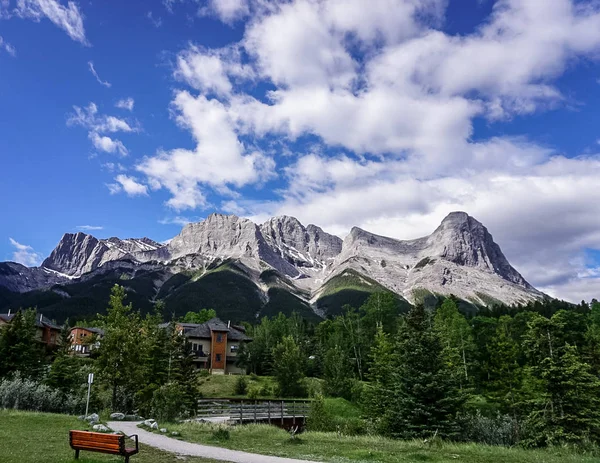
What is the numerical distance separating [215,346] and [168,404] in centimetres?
5496

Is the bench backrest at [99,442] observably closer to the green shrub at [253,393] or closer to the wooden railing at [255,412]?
the wooden railing at [255,412]

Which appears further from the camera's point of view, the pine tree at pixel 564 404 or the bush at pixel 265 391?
the bush at pixel 265 391

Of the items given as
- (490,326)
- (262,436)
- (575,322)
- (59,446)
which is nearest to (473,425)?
(262,436)

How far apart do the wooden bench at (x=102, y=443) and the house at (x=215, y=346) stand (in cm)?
6864

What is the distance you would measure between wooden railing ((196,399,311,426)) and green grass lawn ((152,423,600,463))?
1039cm

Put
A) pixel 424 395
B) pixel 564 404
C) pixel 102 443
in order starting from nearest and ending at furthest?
1. pixel 102 443
2. pixel 564 404
3. pixel 424 395

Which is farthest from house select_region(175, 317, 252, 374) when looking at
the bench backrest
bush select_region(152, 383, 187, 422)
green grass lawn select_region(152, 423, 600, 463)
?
the bench backrest

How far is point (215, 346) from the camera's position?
81.4 m

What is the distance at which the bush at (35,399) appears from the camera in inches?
1129

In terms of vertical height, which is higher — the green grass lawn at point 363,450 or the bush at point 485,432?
the green grass lawn at point 363,450

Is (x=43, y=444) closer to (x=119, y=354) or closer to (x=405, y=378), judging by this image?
(x=119, y=354)

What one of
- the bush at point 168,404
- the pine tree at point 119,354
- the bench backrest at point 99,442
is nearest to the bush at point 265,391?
the pine tree at point 119,354

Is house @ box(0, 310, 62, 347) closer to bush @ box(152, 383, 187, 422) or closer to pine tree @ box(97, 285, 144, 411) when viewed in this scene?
pine tree @ box(97, 285, 144, 411)

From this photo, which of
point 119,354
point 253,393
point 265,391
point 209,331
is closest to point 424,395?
point 119,354
